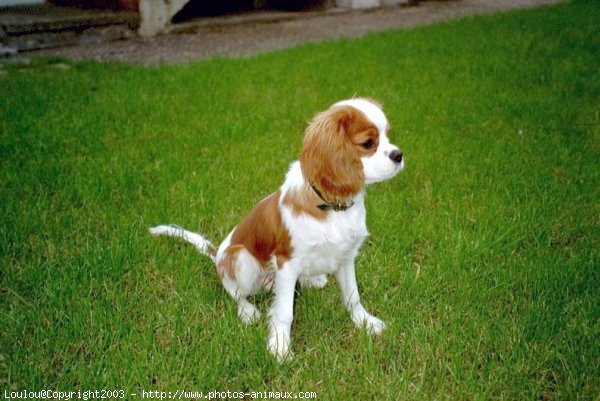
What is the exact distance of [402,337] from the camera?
2.48 meters

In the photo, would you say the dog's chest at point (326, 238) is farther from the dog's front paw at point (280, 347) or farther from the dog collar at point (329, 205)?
the dog's front paw at point (280, 347)

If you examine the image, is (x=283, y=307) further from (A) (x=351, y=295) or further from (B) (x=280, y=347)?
(A) (x=351, y=295)

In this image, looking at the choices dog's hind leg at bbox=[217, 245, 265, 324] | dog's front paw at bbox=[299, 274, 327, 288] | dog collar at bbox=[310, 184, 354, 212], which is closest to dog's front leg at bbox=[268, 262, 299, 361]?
dog's hind leg at bbox=[217, 245, 265, 324]

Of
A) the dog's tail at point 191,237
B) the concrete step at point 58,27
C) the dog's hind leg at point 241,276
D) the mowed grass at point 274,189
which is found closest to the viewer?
the mowed grass at point 274,189

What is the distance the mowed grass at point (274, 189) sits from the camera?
7.45 feet

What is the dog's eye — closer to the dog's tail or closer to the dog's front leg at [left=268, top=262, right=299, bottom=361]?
the dog's front leg at [left=268, top=262, right=299, bottom=361]

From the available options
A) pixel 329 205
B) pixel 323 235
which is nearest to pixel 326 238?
pixel 323 235

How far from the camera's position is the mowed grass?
7.45ft

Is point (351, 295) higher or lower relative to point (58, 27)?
lower

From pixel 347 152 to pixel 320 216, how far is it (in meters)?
0.31

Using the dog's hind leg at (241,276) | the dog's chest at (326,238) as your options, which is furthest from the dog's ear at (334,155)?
the dog's hind leg at (241,276)

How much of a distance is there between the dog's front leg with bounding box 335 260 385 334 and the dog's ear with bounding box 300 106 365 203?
424 mm

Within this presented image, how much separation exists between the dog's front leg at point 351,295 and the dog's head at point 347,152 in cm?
43

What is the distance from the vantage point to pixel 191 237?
10.3 feet
